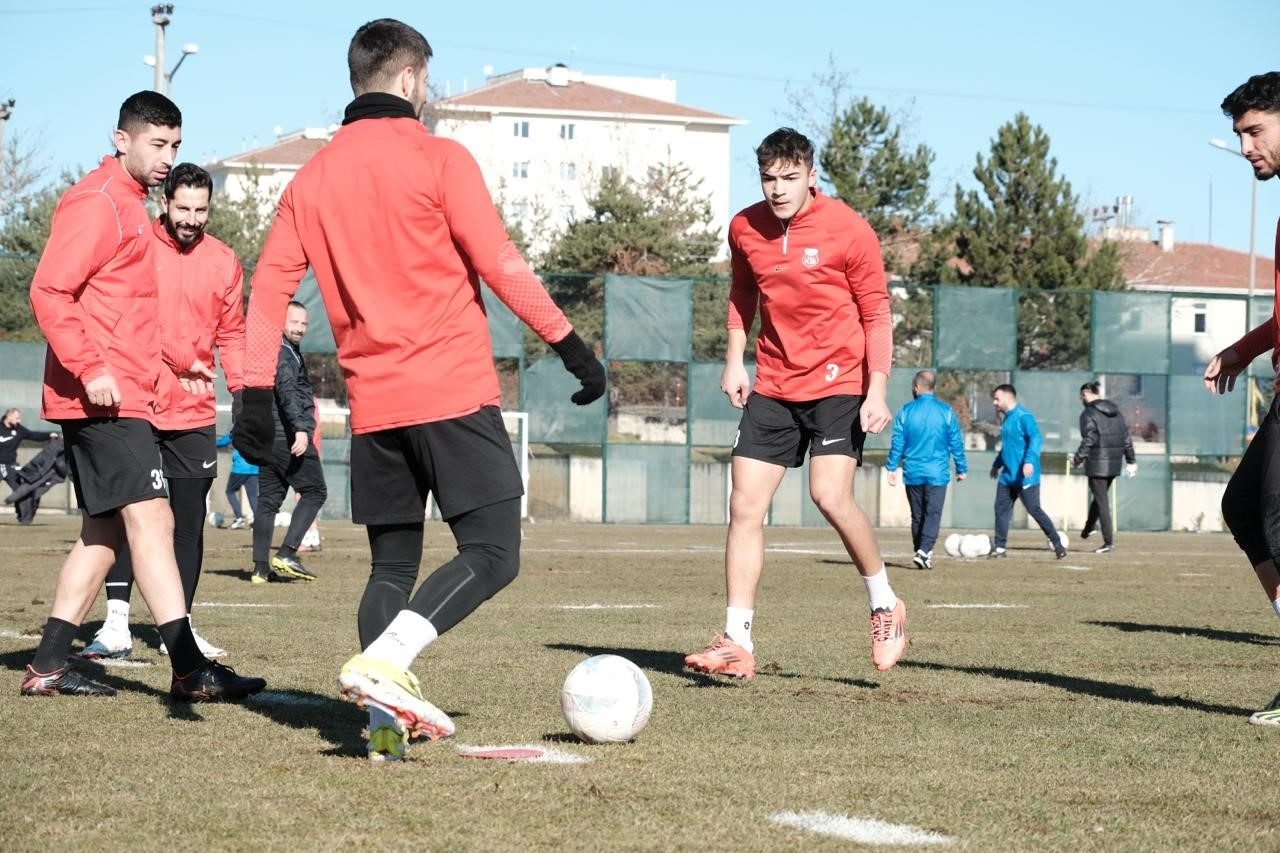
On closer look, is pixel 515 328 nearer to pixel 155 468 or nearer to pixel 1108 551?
pixel 1108 551

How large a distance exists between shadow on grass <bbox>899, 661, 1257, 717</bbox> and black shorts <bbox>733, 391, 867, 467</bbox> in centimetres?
113

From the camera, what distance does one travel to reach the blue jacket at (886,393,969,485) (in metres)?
16.3

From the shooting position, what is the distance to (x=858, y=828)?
3830mm

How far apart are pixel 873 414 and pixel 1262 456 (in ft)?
5.22

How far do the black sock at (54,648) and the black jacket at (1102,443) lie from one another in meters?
15.5

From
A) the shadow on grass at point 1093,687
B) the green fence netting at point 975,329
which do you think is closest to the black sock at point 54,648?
the shadow on grass at point 1093,687

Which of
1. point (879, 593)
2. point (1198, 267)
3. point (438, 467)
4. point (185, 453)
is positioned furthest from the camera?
point (1198, 267)

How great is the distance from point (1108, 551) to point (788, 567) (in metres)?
6.53

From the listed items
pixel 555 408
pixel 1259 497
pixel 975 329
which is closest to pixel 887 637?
pixel 1259 497

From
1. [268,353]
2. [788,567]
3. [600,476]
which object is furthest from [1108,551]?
[268,353]

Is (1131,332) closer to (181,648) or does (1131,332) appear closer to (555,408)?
(555,408)

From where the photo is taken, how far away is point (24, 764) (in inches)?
179

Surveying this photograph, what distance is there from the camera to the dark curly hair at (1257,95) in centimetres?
548

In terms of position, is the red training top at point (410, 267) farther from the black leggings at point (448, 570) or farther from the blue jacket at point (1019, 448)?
the blue jacket at point (1019, 448)
